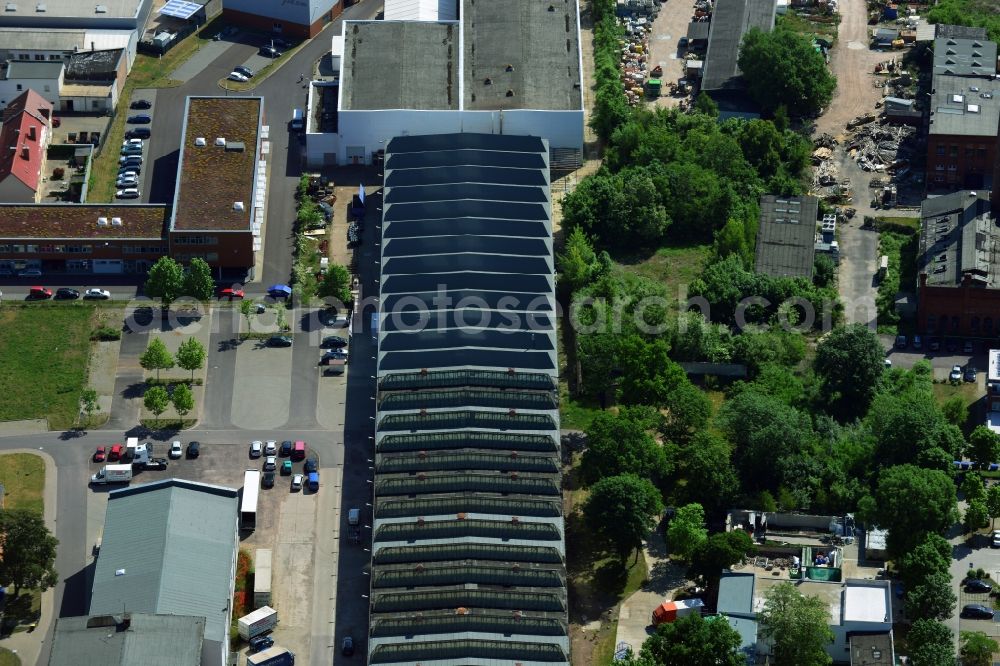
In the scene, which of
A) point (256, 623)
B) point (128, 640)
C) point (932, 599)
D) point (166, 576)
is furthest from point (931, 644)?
point (128, 640)

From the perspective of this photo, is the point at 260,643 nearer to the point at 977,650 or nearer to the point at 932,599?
the point at 932,599

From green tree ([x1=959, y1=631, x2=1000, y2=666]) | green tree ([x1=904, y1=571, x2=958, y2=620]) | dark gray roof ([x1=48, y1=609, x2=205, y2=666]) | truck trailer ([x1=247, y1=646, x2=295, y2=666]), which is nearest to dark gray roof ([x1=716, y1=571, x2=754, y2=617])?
green tree ([x1=904, y1=571, x2=958, y2=620])

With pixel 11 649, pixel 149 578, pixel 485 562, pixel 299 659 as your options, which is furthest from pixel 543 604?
pixel 11 649

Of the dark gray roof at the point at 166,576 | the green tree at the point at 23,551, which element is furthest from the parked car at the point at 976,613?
the green tree at the point at 23,551

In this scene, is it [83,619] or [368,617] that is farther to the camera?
[368,617]

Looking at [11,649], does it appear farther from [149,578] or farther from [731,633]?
[731,633]

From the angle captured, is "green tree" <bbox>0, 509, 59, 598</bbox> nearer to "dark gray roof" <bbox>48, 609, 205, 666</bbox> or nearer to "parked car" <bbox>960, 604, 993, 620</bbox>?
"dark gray roof" <bbox>48, 609, 205, 666</bbox>
